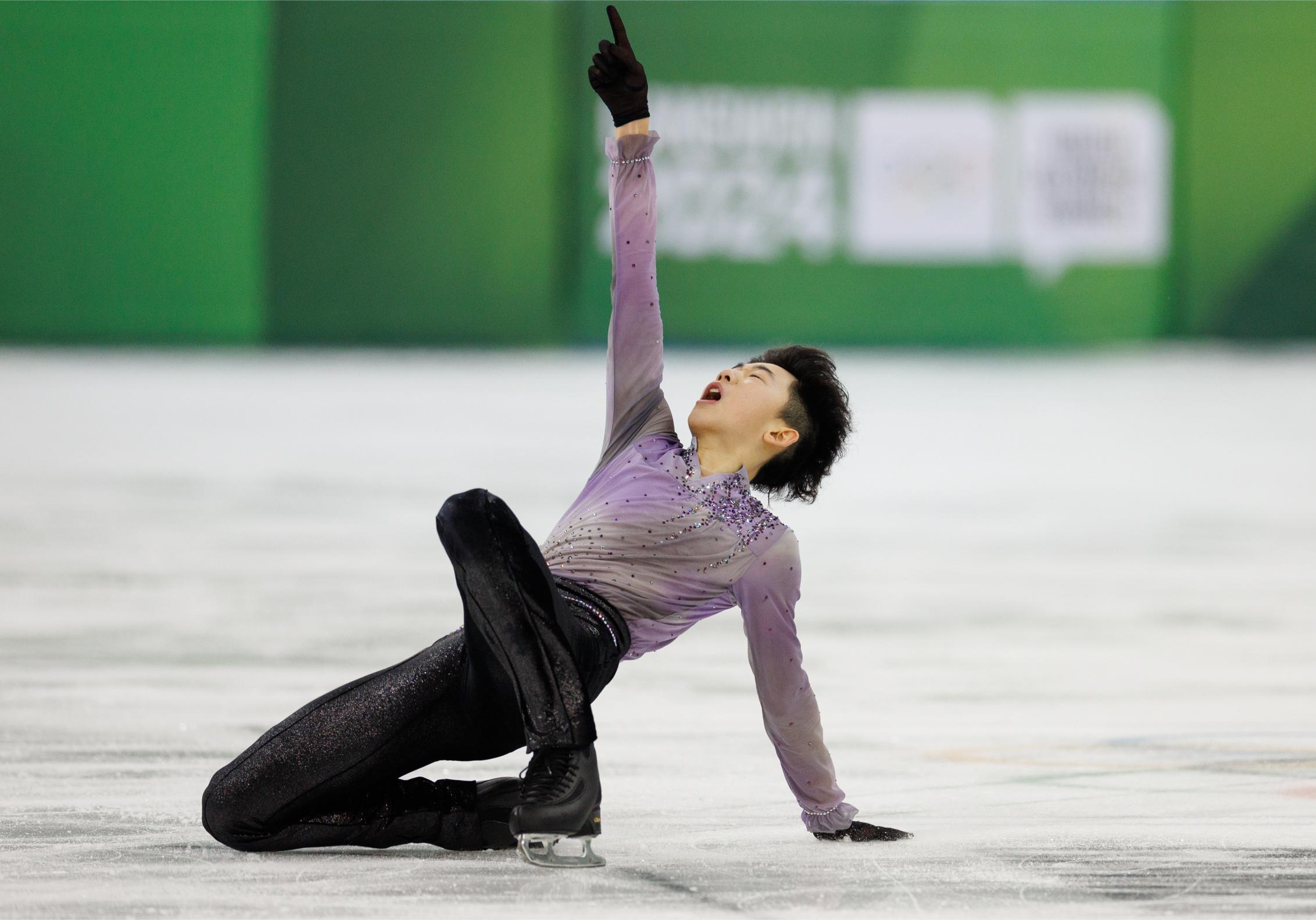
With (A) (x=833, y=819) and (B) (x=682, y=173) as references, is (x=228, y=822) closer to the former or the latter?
(A) (x=833, y=819)

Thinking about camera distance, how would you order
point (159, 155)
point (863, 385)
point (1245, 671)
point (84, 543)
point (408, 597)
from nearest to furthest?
point (1245, 671)
point (408, 597)
point (84, 543)
point (863, 385)
point (159, 155)

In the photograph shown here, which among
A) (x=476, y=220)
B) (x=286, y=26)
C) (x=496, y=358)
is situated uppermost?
(x=286, y=26)

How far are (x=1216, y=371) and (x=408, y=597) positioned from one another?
11.8 metres

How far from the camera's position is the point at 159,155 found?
53.2 feet

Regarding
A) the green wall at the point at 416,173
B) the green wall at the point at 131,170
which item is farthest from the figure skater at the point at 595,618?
the green wall at the point at 416,173

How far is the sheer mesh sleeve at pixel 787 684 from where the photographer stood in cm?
298

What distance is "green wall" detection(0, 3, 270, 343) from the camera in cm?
1595

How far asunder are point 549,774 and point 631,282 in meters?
0.87

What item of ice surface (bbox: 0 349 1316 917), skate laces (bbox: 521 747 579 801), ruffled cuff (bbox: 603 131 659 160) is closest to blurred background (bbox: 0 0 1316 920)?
ice surface (bbox: 0 349 1316 917)

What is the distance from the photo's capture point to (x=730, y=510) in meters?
3.02

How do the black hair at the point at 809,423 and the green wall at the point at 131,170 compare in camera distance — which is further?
the green wall at the point at 131,170

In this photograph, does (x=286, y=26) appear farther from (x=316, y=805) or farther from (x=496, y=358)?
(x=316, y=805)

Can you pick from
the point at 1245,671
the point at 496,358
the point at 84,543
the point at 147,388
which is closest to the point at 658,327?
the point at 1245,671

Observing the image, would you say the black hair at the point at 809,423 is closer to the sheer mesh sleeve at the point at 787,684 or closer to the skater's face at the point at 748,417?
the skater's face at the point at 748,417
